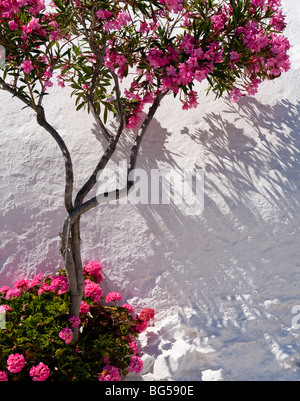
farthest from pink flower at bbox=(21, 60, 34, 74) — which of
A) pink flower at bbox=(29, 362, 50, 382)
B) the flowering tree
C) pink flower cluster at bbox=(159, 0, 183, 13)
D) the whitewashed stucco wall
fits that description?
pink flower at bbox=(29, 362, 50, 382)

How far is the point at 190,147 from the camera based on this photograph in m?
4.93

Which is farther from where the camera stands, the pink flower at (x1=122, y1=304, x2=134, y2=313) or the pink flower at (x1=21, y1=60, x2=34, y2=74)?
the pink flower at (x1=122, y1=304, x2=134, y2=313)

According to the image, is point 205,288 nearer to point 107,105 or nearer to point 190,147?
point 190,147

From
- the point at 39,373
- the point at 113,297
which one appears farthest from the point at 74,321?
the point at 113,297

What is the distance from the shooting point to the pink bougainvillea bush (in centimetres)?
369

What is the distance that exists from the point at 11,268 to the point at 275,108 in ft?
9.81

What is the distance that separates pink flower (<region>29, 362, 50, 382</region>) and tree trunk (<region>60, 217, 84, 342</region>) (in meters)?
0.38

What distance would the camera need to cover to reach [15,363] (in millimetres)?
3562

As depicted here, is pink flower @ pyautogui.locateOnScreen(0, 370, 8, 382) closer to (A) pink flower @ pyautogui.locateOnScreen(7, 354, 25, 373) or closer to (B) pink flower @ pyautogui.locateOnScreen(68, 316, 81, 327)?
(A) pink flower @ pyautogui.locateOnScreen(7, 354, 25, 373)

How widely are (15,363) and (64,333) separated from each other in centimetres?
41

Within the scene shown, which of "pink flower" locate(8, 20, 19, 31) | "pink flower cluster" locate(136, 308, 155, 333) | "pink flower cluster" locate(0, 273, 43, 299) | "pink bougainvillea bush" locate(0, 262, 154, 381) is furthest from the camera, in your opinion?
"pink flower cluster" locate(0, 273, 43, 299)

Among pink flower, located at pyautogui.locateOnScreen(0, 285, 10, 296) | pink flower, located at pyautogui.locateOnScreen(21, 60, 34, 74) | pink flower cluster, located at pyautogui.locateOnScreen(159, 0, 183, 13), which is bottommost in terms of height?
pink flower, located at pyautogui.locateOnScreen(0, 285, 10, 296)

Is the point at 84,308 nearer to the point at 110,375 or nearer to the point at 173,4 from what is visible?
the point at 110,375

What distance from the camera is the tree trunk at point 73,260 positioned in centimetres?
375
